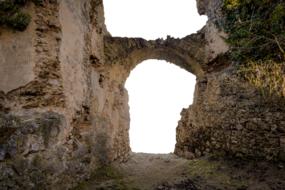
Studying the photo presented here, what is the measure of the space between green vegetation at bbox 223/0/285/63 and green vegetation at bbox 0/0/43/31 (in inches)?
148

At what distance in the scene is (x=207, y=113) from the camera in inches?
280

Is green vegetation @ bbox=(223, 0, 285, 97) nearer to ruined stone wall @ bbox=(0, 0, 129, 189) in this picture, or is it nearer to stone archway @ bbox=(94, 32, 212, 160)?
stone archway @ bbox=(94, 32, 212, 160)

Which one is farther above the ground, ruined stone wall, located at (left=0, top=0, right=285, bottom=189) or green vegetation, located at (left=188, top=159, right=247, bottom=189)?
ruined stone wall, located at (left=0, top=0, right=285, bottom=189)

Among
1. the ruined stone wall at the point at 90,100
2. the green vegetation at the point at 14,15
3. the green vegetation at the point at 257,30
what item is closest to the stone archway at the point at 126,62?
the ruined stone wall at the point at 90,100

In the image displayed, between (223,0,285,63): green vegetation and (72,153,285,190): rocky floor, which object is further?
(223,0,285,63): green vegetation

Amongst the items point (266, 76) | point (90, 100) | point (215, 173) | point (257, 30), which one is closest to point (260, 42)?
point (257, 30)

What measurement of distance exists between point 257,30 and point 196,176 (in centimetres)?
299

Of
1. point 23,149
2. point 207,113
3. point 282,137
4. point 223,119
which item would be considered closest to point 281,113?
point 282,137

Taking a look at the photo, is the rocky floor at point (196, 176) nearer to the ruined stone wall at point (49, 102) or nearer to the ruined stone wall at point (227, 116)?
the ruined stone wall at point (227, 116)

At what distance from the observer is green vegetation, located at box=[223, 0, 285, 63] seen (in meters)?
5.89

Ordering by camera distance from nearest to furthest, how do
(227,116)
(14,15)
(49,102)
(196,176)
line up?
(14,15)
(49,102)
(196,176)
(227,116)

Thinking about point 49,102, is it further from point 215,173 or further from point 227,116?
point 227,116

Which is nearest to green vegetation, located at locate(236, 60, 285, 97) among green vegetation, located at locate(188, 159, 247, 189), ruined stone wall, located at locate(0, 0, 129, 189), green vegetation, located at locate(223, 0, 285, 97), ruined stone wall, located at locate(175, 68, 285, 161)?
green vegetation, located at locate(223, 0, 285, 97)

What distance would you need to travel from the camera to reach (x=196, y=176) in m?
5.84
